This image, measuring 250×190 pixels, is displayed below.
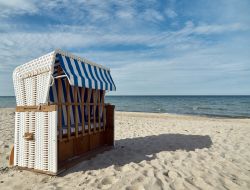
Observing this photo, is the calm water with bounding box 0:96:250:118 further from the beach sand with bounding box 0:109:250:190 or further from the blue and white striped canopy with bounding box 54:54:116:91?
the blue and white striped canopy with bounding box 54:54:116:91

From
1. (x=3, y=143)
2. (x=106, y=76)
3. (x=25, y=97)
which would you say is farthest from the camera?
(x=3, y=143)

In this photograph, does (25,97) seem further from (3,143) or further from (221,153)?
(221,153)

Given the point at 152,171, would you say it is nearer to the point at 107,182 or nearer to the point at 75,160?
the point at 107,182

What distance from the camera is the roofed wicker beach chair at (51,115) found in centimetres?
410

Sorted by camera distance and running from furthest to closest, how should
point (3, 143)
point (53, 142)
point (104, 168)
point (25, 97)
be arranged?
point (3, 143) → point (25, 97) → point (104, 168) → point (53, 142)

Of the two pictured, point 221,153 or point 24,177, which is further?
point 221,153

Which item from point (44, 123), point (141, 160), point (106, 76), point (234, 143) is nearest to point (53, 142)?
point (44, 123)

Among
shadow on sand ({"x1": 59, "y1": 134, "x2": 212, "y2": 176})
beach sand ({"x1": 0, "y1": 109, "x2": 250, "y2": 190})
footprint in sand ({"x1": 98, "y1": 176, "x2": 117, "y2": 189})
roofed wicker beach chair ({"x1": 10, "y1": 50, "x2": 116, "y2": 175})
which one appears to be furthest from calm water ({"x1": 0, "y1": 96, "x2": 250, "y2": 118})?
footprint in sand ({"x1": 98, "y1": 176, "x2": 117, "y2": 189})

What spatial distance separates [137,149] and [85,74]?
2548 mm

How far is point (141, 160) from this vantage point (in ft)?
16.1

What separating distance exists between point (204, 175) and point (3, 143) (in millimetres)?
5750

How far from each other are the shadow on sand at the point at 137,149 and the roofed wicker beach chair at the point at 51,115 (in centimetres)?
33

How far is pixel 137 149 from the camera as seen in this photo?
5.96 m

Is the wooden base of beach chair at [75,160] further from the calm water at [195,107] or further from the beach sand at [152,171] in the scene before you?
the calm water at [195,107]
